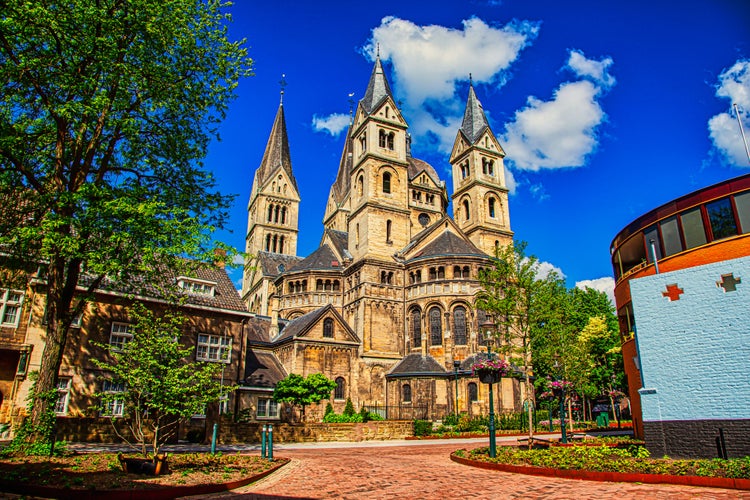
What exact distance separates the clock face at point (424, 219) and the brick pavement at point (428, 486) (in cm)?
4607

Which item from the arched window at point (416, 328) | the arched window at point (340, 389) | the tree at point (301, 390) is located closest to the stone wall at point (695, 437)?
the tree at point (301, 390)

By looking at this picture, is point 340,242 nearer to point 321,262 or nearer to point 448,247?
point 321,262

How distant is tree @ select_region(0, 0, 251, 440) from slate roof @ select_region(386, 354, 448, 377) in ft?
88.9

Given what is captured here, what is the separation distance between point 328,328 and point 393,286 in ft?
30.2

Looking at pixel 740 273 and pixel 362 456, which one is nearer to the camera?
pixel 740 273

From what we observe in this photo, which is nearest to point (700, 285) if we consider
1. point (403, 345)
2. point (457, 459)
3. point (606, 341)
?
point (457, 459)

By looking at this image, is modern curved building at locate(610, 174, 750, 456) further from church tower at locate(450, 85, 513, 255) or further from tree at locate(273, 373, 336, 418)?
church tower at locate(450, 85, 513, 255)

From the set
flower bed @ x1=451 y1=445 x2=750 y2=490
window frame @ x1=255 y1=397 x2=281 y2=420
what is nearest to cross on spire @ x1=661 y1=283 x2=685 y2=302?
flower bed @ x1=451 y1=445 x2=750 y2=490

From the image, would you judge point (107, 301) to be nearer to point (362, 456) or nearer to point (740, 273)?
point (362, 456)

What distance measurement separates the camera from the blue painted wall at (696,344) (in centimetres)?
1430

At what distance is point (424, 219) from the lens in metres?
61.0

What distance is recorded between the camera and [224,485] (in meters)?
10.9

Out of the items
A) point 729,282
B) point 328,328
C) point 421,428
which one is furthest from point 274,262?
point 729,282

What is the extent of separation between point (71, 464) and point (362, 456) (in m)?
9.47
